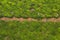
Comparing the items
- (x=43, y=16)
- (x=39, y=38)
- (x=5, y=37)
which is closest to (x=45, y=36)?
(x=39, y=38)

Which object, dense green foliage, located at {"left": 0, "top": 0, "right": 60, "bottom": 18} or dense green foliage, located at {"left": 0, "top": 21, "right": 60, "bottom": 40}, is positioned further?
dense green foliage, located at {"left": 0, "top": 0, "right": 60, "bottom": 18}

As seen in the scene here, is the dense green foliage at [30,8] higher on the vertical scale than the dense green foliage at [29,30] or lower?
higher

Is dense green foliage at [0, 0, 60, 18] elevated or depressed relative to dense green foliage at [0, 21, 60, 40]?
elevated

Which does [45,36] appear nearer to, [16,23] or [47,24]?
[47,24]

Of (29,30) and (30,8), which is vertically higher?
(30,8)

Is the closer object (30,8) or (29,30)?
(29,30)

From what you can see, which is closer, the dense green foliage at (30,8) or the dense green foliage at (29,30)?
the dense green foliage at (29,30)
